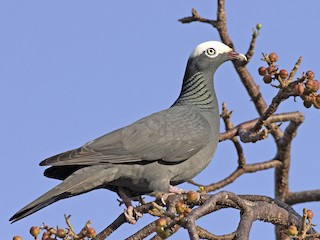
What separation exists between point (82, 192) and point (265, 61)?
6.19 feet

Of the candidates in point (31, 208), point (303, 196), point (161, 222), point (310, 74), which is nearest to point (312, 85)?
point (310, 74)

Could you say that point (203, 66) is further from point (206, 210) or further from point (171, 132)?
point (206, 210)

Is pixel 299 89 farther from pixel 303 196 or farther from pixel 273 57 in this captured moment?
pixel 303 196

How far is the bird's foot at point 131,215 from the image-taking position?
223 inches

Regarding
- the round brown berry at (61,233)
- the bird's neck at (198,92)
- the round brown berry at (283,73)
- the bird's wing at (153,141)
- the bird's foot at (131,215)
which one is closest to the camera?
the round brown berry at (61,233)

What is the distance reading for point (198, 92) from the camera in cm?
775

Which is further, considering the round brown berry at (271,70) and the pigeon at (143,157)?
the pigeon at (143,157)

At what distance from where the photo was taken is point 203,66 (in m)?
7.92

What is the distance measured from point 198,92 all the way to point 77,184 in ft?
6.69

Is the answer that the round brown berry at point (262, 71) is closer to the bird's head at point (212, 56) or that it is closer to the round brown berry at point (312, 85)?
the round brown berry at point (312, 85)

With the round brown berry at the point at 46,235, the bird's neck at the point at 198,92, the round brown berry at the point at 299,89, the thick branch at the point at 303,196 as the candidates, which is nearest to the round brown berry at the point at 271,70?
the round brown berry at the point at 299,89

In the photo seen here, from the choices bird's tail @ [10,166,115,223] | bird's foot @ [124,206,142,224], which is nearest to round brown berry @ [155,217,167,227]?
bird's foot @ [124,206,142,224]

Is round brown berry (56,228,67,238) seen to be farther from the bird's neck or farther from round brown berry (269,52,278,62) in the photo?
the bird's neck

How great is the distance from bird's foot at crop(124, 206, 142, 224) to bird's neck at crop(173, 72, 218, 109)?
1.81 m
